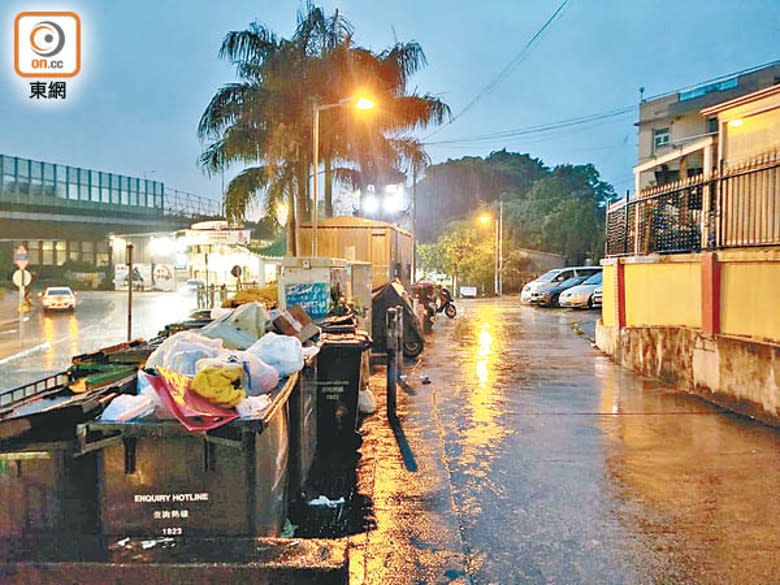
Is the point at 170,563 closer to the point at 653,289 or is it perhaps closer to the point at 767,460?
the point at 767,460

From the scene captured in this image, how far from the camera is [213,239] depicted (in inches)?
1679

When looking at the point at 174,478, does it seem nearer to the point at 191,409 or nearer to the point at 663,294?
the point at 191,409

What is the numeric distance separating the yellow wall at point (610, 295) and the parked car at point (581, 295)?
1292cm

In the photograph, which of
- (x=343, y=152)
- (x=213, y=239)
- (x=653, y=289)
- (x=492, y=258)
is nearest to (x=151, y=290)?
(x=213, y=239)

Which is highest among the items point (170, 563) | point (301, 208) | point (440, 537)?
point (301, 208)

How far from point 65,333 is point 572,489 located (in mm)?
21922

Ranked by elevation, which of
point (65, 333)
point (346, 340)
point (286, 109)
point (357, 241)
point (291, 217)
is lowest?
point (65, 333)

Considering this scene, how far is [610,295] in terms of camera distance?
47.5 feet

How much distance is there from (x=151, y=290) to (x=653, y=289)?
49.5 metres

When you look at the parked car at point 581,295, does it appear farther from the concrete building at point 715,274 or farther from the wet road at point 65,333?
the wet road at point 65,333

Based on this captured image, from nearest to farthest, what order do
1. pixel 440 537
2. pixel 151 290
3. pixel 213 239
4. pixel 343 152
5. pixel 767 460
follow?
pixel 440 537 < pixel 767 460 < pixel 343 152 < pixel 213 239 < pixel 151 290

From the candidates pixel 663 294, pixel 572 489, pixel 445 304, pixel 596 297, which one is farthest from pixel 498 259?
pixel 572 489

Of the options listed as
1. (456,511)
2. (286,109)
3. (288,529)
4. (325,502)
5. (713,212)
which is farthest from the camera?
(286,109)

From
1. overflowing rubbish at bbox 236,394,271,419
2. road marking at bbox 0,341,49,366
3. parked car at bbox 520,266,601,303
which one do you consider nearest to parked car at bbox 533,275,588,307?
parked car at bbox 520,266,601,303
